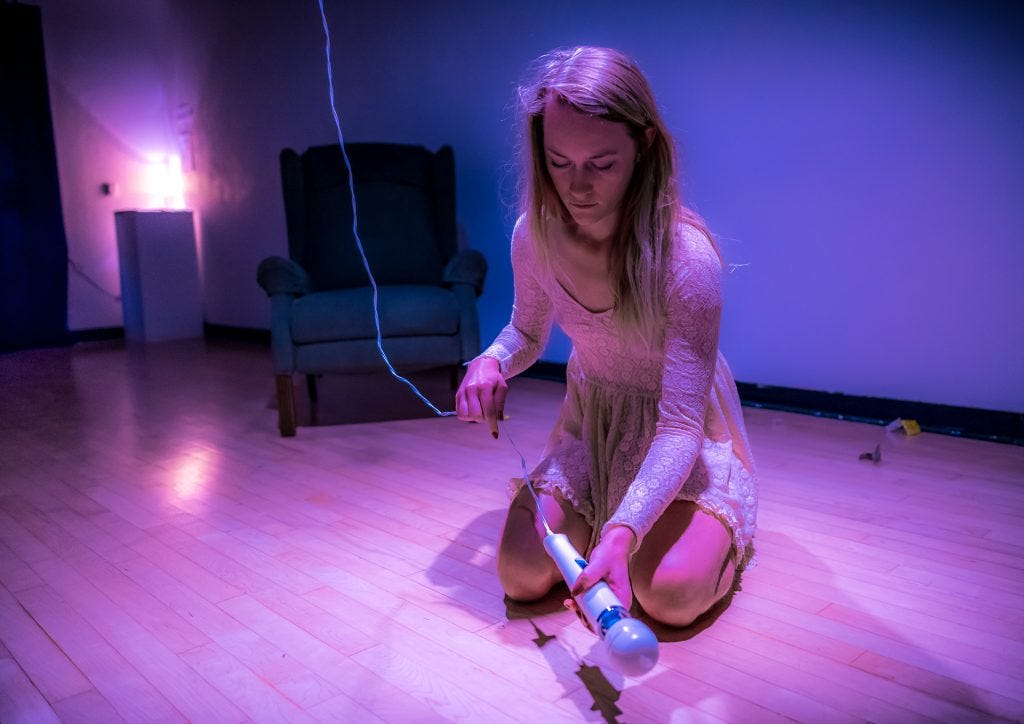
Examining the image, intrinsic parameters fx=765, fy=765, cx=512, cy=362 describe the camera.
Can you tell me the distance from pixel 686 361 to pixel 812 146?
188 centimetres

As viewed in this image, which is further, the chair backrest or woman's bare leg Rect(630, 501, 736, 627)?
the chair backrest

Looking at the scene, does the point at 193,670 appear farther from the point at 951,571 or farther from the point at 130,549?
the point at 951,571

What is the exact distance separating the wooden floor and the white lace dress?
23 centimetres

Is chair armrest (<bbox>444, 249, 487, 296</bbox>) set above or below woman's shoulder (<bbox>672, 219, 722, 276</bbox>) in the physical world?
below

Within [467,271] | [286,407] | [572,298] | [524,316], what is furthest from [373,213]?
[572,298]

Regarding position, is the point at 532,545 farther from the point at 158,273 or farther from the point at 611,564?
the point at 158,273

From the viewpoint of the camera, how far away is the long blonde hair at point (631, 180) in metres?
1.10

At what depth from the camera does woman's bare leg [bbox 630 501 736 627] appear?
1.25 metres

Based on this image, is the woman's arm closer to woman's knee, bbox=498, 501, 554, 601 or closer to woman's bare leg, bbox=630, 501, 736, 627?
woman's knee, bbox=498, 501, 554, 601

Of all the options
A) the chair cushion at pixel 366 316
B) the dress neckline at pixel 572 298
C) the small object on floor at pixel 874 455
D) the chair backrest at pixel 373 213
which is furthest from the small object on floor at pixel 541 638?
the chair backrest at pixel 373 213

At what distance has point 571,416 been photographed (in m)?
1.57

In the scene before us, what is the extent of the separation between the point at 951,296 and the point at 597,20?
1770 millimetres

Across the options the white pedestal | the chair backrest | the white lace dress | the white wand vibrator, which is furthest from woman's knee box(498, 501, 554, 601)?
the white pedestal

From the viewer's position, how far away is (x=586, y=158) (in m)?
1.11
